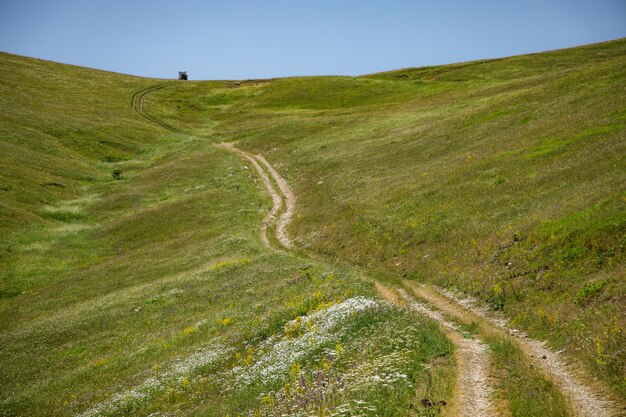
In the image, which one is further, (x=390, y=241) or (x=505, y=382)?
(x=390, y=241)

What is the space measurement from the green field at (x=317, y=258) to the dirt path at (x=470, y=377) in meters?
0.38

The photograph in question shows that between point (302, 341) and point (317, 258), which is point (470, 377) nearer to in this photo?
point (302, 341)

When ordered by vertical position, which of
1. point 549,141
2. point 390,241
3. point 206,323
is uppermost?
point 549,141

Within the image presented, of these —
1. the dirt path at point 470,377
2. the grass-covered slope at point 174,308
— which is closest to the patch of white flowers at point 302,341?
the grass-covered slope at point 174,308

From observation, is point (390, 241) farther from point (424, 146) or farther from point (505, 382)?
point (424, 146)

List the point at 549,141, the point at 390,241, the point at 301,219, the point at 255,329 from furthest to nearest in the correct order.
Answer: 1. the point at 301,219
2. the point at 549,141
3. the point at 390,241
4. the point at 255,329

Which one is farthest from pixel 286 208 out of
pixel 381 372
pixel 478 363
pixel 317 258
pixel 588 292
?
pixel 381 372

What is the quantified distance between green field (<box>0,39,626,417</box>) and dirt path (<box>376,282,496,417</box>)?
383 millimetres

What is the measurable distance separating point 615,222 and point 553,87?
44.5 m

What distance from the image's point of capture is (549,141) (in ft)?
130

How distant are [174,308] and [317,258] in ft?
35.3

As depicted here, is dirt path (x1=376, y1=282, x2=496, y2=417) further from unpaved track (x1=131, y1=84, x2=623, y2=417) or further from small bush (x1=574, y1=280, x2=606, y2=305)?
small bush (x1=574, y1=280, x2=606, y2=305)

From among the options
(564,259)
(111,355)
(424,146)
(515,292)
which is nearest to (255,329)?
(111,355)

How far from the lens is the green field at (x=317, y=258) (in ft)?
51.0
